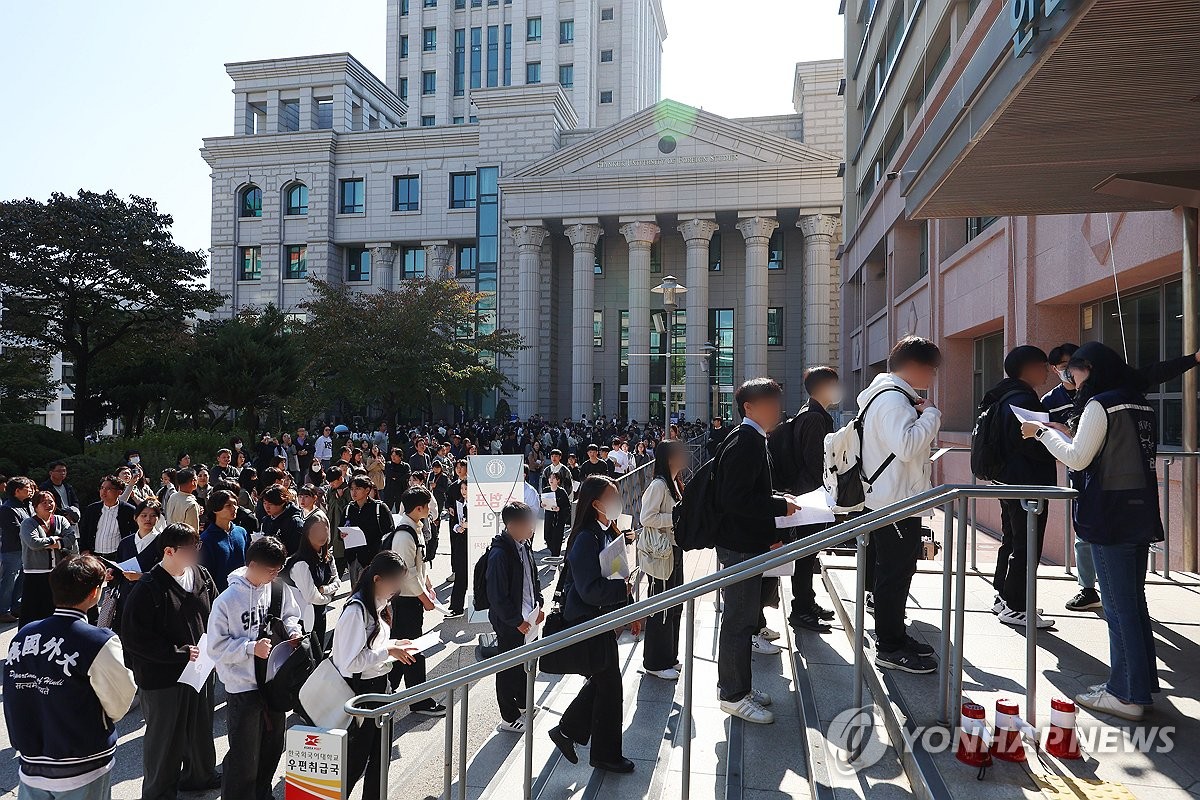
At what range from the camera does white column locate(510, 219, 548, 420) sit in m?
42.5

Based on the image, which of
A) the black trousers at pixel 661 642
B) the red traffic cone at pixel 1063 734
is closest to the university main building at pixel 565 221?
the black trousers at pixel 661 642

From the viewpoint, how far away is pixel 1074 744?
3.29m

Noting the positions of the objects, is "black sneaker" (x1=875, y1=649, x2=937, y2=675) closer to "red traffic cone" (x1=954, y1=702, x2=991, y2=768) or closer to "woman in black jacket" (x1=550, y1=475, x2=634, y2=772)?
"red traffic cone" (x1=954, y1=702, x2=991, y2=768)

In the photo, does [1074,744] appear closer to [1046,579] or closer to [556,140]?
[1046,579]

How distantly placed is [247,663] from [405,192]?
4851 centimetres

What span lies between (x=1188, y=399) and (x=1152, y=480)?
15.7 ft

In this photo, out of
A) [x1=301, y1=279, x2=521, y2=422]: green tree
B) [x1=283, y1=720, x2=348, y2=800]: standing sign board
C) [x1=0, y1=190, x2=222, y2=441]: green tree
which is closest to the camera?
[x1=283, y1=720, x2=348, y2=800]: standing sign board

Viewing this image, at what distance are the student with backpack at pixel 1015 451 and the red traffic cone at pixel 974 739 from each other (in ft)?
6.87

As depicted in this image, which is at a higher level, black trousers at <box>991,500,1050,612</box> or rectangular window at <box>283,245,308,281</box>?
rectangular window at <box>283,245,308,281</box>

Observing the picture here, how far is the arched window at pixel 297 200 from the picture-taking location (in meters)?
49.9

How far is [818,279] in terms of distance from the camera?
1556 inches

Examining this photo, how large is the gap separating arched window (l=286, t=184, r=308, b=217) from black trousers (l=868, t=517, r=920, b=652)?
52.1 metres

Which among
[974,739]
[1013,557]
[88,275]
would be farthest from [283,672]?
[88,275]

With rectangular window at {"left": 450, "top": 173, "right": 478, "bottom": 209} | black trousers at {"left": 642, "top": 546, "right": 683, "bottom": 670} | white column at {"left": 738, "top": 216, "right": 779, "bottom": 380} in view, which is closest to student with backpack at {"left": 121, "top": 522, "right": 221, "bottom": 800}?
black trousers at {"left": 642, "top": 546, "right": 683, "bottom": 670}
